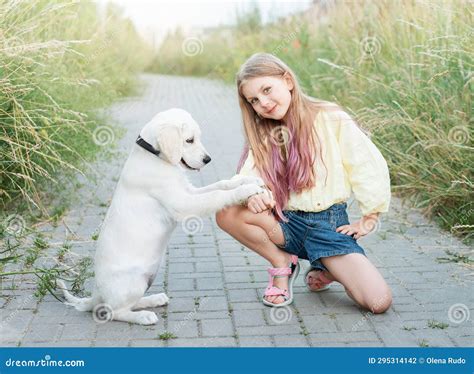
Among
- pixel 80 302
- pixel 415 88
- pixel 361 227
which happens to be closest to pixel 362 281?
pixel 361 227

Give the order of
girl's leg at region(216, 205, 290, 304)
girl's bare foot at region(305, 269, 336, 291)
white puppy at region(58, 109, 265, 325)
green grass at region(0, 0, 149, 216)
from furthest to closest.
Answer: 1. green grass at region(0, 0, 149, 216)
2. girl's bare foot at region(305, 269, 336, 291)
3. girl's leg at region(216, 205, 290, 304)
4. white puppy at region(58, 109, 265, 325)

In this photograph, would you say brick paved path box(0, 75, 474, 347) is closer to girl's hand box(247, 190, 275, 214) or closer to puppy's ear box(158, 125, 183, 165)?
girl's hand box(247, 190, 275, 214)

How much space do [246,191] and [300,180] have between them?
17.5 inches

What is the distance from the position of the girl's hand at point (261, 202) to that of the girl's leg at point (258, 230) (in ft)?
0.70

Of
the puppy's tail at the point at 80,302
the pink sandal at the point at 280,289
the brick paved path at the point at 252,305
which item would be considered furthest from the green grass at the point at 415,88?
the puppy's tail at the point at 80,302

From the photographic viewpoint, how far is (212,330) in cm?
412

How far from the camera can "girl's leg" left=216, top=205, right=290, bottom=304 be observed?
4551 millimetres

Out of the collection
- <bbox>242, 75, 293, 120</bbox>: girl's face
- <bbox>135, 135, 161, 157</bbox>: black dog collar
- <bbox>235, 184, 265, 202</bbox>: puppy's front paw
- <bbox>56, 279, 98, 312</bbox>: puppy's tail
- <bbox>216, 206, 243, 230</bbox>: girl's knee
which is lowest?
<bbox>56, 279, 98, 312</bbox>: puppy's tail

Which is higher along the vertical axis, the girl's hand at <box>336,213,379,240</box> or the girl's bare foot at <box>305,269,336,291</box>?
the girl's hand at <box>336,213,379,240</box>

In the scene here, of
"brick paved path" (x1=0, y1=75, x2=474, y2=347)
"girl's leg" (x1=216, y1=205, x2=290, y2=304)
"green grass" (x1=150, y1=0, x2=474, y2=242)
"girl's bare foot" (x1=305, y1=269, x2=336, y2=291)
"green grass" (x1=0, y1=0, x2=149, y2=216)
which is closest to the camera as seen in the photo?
"brick paved path" (x1=0, y1=75, x2=474, y2=347)

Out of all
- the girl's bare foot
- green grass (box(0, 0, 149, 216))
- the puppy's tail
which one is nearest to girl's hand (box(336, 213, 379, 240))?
the girl's bare foot

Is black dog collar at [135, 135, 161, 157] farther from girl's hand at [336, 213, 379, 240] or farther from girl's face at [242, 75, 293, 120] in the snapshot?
girl's hand at [336, 213, 379, 240]

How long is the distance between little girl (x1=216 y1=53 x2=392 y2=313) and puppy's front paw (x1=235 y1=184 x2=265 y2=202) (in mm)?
157

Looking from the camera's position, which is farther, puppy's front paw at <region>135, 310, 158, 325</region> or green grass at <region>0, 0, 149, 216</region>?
green grass at <region>0, 0, 149, 216</region>
